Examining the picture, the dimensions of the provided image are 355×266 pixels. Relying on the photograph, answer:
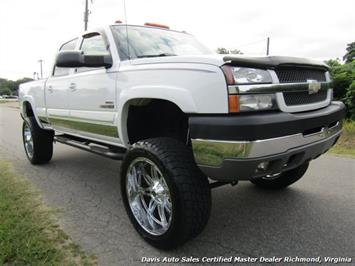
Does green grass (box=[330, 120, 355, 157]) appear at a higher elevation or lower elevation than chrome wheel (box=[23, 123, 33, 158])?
lower

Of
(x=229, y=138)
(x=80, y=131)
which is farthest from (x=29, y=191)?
(x=229, y=138)

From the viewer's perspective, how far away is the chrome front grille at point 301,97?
2.29 meters

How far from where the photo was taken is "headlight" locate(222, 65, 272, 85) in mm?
2068

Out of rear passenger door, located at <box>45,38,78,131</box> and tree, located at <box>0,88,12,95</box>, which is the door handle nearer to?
rear passenger door, located at <box>45,38,78,131</box>

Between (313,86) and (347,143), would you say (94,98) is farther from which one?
(347,143)

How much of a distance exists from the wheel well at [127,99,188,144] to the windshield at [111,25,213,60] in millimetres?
532

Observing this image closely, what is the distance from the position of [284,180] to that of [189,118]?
195cm

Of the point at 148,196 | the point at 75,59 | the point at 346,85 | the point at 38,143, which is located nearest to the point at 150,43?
the point at 75,59

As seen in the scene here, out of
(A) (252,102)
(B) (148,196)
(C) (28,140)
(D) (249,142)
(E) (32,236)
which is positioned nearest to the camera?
(D) (249,142)

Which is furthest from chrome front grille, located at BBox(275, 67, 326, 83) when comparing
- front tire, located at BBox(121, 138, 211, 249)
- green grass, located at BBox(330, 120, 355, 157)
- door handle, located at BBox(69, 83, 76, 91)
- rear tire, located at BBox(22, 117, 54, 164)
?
rear tire, located at BBox(22, 117, 54, 164)

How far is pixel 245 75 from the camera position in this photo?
6.96ft

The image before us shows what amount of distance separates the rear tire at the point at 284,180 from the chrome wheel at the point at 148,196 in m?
1.52

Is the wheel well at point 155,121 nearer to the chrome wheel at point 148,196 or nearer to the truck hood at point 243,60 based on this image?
the chrome wheel at point 148,196

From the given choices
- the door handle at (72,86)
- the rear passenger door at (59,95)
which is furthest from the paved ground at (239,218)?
the door handle at (72,86)
